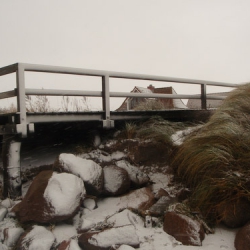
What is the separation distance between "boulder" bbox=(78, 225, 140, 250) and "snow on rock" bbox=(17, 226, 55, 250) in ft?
1.06

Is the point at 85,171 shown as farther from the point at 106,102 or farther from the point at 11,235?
the point at 106,102

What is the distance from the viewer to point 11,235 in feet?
11.5

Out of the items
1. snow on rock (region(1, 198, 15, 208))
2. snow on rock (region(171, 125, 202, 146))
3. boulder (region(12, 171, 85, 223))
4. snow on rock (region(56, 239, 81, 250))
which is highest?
snow on rock (region(171, 125, 202, 146))

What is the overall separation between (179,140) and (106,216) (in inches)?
66.1

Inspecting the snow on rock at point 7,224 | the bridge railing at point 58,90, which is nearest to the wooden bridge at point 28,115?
the bridge railing at point 58,90

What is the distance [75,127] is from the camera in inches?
217

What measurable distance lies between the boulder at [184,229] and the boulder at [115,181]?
3.29 ft

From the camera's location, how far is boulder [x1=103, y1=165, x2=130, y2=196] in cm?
430

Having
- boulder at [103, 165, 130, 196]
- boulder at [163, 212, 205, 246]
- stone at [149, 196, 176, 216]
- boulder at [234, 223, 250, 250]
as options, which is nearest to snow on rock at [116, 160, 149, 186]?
boulder at [103, 165, 130, 196]

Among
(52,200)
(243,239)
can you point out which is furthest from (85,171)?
(243,239)

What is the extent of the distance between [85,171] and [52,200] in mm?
708

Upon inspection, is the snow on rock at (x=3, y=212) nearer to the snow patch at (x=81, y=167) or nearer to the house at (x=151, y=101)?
the snow patch at (x=81, y=167)

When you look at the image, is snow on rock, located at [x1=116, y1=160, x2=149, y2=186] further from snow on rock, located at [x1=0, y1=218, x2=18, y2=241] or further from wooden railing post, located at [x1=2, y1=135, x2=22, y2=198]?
snow on rock, located at [x1=0, y1=218, x2=18, y2=241]

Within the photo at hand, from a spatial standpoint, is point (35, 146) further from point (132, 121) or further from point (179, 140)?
point (179, 140)
